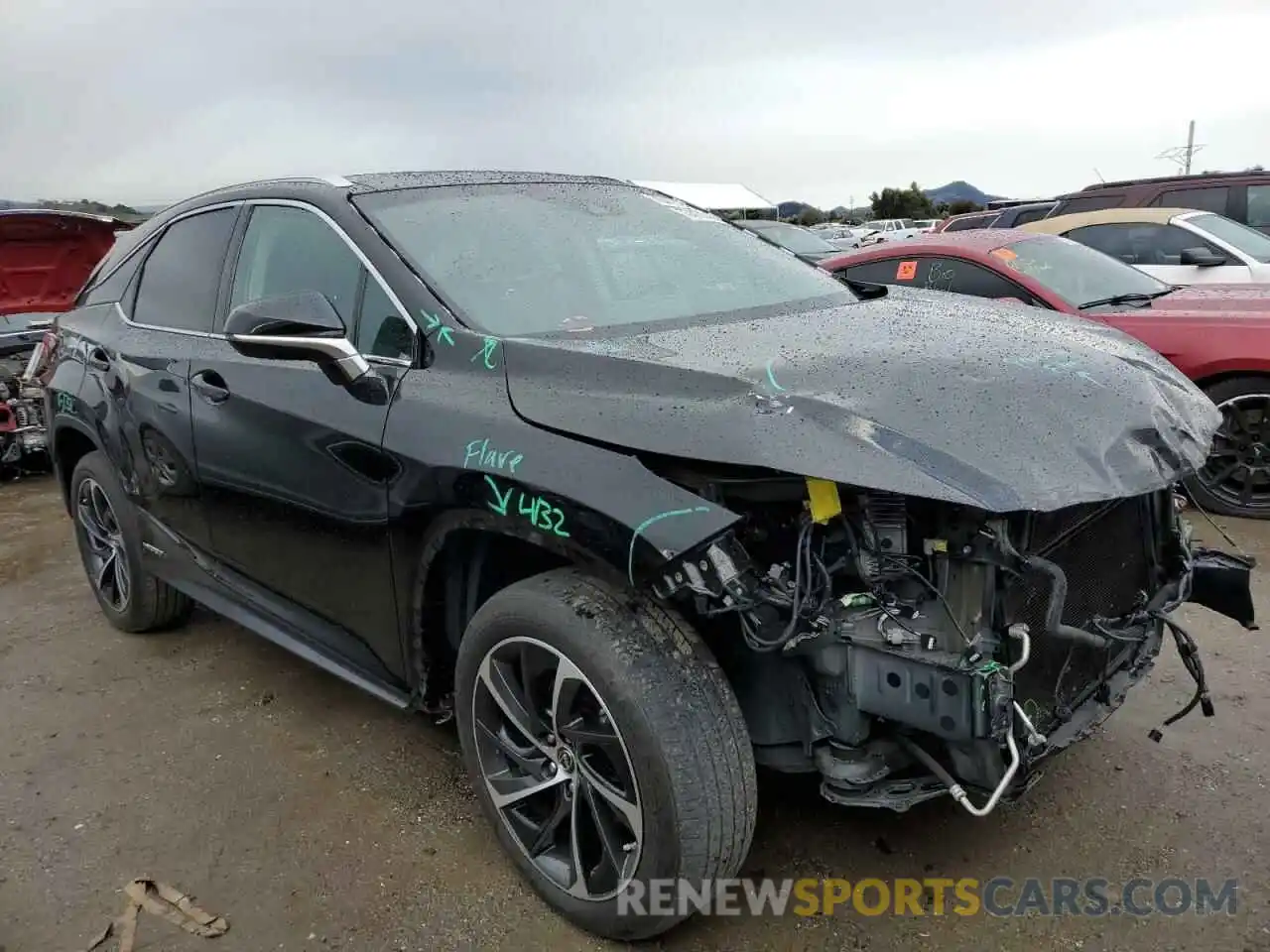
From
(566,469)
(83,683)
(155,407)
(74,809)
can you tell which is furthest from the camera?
A: (83,683)

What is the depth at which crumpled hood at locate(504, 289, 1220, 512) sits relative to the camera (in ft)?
6.41

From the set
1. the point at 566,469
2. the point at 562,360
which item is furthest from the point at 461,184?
the point at 566,469

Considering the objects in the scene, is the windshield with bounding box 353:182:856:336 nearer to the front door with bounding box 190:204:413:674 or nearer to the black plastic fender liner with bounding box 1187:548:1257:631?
the front door with bounding box 190:204:413:674

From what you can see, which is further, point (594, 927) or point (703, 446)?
point (594, 927)

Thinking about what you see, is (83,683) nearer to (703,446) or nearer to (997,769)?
(703,446)

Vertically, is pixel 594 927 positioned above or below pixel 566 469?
below

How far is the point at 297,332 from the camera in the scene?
2.61 meters

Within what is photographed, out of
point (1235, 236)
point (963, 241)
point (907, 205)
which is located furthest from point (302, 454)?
point (907, 205)

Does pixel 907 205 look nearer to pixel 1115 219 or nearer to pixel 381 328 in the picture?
pixel 1115 219

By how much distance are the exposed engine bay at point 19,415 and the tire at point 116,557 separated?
3.15 metres

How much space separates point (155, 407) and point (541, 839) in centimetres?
213

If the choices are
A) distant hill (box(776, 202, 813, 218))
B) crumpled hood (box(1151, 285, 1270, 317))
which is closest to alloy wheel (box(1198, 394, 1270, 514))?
crumpled hood (box(1151, 285, 1270, 317))

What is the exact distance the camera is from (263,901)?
2.58m

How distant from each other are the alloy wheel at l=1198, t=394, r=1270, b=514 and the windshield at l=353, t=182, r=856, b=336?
8.83ft
